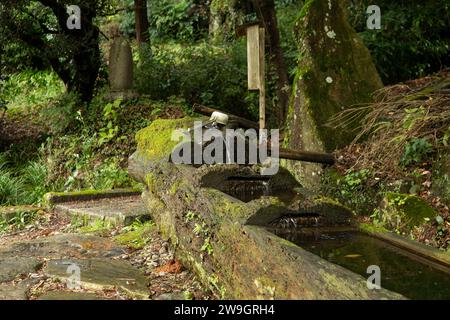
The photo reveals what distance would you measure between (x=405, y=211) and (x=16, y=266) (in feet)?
13.1

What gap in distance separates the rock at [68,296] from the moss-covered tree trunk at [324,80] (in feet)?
12.7

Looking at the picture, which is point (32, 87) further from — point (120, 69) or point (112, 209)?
point (112, 209)

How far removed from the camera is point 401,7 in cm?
1073

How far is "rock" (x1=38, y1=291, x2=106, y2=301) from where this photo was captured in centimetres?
448

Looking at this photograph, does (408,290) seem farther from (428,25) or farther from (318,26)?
(428,25)

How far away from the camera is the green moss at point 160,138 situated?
614 cm

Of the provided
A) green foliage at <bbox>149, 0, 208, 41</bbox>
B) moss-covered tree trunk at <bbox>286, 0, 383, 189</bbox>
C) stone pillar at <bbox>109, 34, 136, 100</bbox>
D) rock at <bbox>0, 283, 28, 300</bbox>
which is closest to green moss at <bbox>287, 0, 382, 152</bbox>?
moss-covered tree trunk at <bbox>286, 0, 383, 189</bbox>

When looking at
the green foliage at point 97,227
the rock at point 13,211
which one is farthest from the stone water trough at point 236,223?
the rock at point 13,211

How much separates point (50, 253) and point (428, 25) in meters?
8.34

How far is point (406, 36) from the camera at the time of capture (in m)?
10.7

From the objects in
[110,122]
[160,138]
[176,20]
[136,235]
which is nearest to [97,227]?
[136,235]

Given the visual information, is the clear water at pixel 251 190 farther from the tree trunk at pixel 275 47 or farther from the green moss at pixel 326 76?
the tree trunk at pixel 275 47
